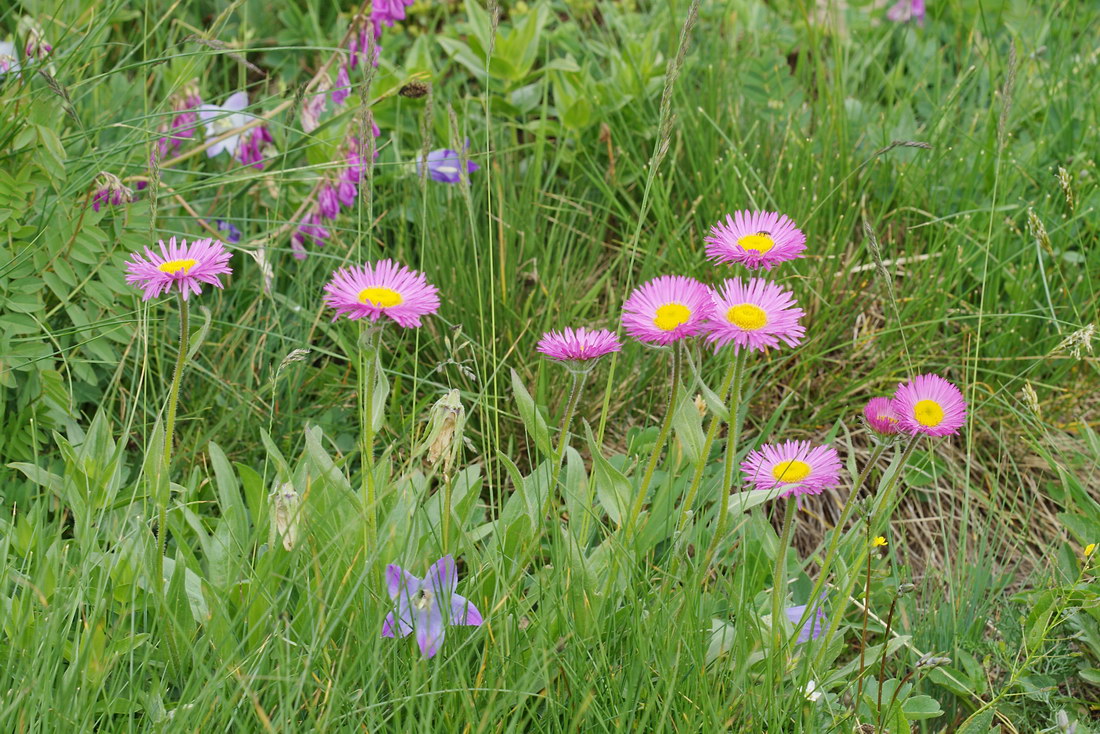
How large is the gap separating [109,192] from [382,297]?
0.77 m

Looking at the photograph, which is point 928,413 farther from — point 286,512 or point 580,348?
point 286,512

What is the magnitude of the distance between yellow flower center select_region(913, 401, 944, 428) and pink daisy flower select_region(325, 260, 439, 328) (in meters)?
0.62

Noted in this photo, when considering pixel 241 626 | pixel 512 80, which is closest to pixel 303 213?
pixel 512 80

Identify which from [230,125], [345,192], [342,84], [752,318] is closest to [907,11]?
[342,84]

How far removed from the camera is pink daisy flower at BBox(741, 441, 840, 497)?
1.44 meters

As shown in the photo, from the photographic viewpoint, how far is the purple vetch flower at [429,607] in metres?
1.32

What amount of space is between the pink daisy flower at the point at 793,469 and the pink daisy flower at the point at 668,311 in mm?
255

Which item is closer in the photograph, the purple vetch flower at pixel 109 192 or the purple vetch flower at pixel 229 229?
the purple vetch flower at pixel 109 192

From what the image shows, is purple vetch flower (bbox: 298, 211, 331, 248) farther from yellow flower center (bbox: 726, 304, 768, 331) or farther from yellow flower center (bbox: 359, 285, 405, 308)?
yellow flower center (bbox: 726, 304, 768, 331)

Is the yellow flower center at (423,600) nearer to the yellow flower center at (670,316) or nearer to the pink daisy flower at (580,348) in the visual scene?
the pink daisy flower at (580,348)

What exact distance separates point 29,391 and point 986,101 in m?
2.40

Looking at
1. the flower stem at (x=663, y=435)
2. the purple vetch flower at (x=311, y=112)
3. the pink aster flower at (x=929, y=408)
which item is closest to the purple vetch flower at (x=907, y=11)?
Result: the purple vetch flower at (x=311, y=112)

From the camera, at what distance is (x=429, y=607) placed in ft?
4.37

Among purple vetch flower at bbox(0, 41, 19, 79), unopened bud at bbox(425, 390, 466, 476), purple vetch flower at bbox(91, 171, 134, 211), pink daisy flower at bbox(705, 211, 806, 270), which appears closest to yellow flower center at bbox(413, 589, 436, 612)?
unopened bud at bbox(425, 390, 466, 476)
